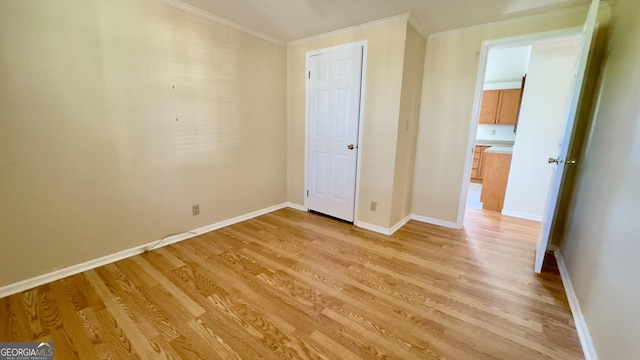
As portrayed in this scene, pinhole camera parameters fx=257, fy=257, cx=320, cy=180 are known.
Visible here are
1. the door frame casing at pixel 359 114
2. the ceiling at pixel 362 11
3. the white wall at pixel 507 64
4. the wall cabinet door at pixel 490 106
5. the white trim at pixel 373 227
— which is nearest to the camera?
the ceiling at pixel 362 11

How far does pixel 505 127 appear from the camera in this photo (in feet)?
19.6

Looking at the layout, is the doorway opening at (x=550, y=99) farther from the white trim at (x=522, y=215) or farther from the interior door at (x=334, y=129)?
the interior door at (x=334, y=129)

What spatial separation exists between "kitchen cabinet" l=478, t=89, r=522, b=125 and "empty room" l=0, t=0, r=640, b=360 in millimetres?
2586

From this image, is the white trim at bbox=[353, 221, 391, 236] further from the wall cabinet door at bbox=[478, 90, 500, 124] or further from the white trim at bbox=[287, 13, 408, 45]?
the wall cabinet door at bbox=[478, 90, 500, 124]

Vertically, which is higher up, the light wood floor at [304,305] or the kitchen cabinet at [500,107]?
the kitchen cabinet at [500,107]

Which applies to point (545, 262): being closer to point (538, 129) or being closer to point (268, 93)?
point (538, 129)

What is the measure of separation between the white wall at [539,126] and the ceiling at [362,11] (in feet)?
3.48

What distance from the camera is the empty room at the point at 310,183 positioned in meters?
1.49

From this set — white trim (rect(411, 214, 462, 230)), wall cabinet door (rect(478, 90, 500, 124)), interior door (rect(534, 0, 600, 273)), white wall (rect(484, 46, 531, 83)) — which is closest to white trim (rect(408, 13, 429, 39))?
interior door (rect(534, 0, 600, 273))

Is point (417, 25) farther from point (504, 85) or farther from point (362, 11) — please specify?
point (504, 85)

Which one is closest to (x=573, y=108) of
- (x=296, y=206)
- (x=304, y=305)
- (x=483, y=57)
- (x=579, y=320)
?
(x=483, y=57)

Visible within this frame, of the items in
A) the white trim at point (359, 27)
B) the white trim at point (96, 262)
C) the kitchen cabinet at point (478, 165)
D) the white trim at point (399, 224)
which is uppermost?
the white trim at point (359, 27)

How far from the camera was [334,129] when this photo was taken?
10.4 feet

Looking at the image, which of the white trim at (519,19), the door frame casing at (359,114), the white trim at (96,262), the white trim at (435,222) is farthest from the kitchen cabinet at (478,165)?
the white trim at (96,262)
